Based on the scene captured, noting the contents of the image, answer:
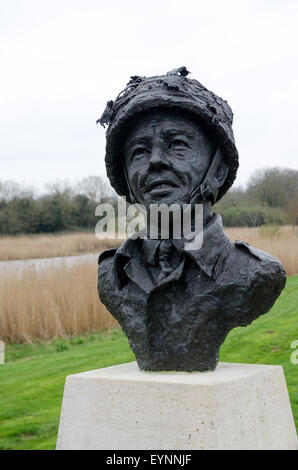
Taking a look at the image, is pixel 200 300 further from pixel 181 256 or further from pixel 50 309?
pixel 50 309

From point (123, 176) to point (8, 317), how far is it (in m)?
4.88

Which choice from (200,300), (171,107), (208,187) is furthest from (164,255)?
(171,107)

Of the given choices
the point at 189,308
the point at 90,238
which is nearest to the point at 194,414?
the point at 189,308

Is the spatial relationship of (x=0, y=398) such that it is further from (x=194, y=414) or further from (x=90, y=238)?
(x=90, y=238)

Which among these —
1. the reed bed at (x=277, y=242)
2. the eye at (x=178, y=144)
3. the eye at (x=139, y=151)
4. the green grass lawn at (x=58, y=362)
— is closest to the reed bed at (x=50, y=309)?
the green grass lawn at (x=58, y=362)

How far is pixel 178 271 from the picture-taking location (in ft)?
9.95

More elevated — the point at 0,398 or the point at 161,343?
the point at 161,343

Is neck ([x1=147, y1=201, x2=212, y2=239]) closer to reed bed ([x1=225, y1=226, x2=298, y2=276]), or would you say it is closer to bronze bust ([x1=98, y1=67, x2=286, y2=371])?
bronze bust ([x1=98, y1=67, x2=286, y2=371])

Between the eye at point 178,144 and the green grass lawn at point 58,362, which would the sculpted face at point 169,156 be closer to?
the eye at point 178,144

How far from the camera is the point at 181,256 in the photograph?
10.2ft

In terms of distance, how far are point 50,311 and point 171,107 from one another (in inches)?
209

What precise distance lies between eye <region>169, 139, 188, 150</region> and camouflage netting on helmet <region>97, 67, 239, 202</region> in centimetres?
15

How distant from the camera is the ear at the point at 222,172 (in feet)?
10.8
